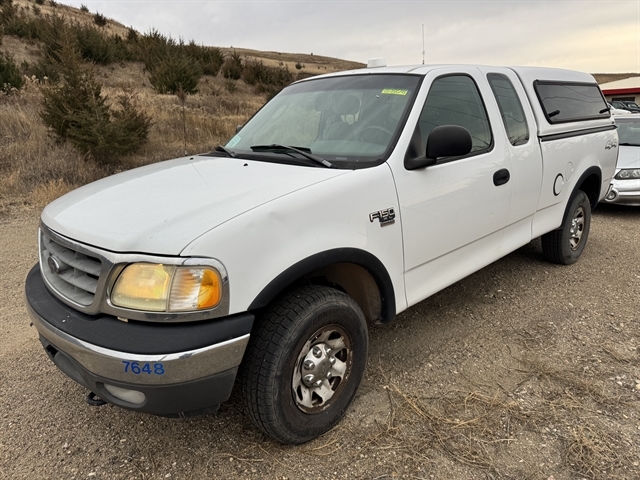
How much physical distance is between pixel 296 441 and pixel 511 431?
3.77ft

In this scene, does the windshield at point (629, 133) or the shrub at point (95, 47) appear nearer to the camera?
the windshield at point (629, 133)

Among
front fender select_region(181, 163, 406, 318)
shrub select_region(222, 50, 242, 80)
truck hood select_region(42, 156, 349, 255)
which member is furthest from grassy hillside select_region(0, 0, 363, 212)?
front fender select_region(181, 163, 406, 318)

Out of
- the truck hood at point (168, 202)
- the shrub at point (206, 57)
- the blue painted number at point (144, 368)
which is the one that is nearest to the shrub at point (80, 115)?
the truck hood at point (168, 202)

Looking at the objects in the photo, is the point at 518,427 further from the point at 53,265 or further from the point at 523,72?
the point at 523,72

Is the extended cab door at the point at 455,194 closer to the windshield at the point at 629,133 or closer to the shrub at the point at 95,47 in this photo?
the windshield at the point at 629,133

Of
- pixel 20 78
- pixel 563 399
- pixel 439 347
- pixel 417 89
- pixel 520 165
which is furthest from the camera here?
pixel 20 78

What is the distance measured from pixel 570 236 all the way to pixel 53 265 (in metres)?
4.58

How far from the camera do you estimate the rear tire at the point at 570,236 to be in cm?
466

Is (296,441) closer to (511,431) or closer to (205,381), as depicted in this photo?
(205,381)

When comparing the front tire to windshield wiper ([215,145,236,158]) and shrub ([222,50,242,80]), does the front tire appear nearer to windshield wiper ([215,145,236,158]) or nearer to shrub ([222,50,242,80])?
windshield wiper ([215,145,236,158])

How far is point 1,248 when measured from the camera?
18.1 ft

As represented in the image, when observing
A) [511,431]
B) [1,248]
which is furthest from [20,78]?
[511,431]

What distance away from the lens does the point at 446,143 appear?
2.71 meters

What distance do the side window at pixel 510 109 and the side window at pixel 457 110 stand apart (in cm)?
26
